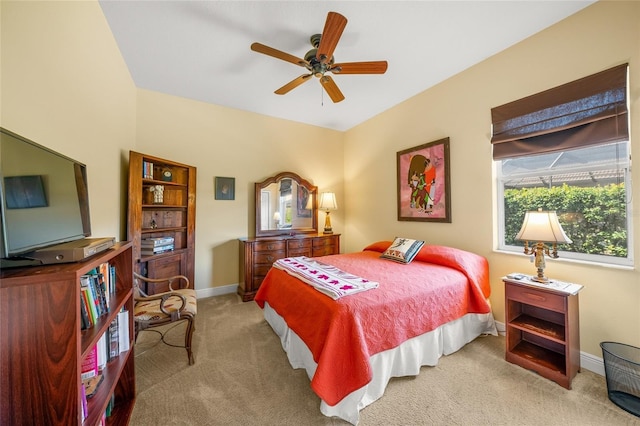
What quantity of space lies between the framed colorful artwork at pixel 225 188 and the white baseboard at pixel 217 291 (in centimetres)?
136

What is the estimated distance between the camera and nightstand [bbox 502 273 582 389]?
1.75m

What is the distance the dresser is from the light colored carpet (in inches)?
46.9

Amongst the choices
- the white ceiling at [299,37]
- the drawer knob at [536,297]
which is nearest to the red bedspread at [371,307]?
the drawer knob at [536,297]

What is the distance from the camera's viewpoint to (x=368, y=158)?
4234 mm

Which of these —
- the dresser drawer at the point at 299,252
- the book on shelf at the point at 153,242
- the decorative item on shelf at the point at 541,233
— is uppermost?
the decorative item on shelf at the point at 541,233

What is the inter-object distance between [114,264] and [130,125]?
216cm

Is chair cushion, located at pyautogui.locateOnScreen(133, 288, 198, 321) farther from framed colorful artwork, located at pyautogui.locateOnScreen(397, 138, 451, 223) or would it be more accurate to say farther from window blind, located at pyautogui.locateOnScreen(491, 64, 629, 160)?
window blind, located at pyautogui.locateOnScreen(491, 64, 629, 160)

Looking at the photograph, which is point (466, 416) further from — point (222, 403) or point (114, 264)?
point (114, 264)

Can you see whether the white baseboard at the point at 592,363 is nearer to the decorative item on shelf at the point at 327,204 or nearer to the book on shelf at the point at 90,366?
the decorative item on shelf at the point at 327,204

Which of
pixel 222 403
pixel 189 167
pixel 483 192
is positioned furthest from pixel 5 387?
pixel 483 192

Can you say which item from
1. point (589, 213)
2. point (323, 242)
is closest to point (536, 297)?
point (589, 213)

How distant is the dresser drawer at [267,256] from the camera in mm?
3455

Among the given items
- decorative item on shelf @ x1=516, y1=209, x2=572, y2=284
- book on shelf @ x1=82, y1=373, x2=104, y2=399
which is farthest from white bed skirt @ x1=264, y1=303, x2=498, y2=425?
book on shelf @ x1=82, y1=373, x2=104, y2=399

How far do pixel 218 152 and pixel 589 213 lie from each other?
4.23 meters
